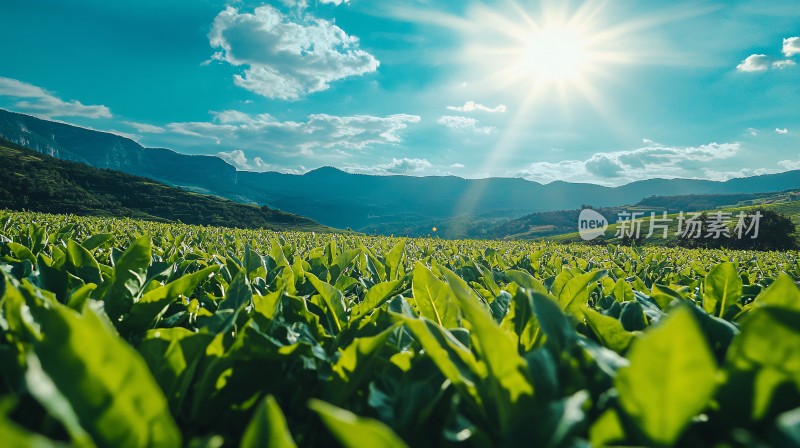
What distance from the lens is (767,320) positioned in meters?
0.80

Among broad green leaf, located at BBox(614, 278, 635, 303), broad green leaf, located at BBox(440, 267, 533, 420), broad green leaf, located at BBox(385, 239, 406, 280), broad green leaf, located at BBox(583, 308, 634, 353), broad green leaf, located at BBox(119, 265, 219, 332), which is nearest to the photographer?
broad green leaf, located at BBox(440, 267, 533, 420)

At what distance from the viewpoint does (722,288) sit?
194cm

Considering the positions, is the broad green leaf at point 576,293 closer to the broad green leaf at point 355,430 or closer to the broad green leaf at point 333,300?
the broad green leaf at point 333,300

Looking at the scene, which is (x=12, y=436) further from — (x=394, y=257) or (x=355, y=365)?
A: (x=394, y=257)

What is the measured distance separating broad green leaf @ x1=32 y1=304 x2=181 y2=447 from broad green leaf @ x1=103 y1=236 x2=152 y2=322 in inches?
47.6

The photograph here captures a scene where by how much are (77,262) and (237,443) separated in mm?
1733

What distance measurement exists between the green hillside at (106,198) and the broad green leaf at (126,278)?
365 feet

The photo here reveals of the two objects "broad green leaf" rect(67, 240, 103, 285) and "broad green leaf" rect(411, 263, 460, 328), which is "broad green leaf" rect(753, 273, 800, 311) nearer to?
"broad green leaf" rect(411, 263, 460, 328)

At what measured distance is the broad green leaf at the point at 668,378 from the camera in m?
0.67

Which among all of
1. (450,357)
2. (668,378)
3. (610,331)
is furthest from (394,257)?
(668,378)

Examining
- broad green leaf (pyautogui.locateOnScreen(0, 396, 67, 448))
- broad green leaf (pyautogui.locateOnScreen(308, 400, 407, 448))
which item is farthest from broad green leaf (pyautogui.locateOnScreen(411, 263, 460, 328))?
broad green leaf (pyautogui.locateOnScreen(0, 396, 67, 448))

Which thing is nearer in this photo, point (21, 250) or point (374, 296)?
point (374, 296)

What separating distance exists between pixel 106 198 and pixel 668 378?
15552 cm

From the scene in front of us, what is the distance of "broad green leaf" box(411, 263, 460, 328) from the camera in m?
1.65
